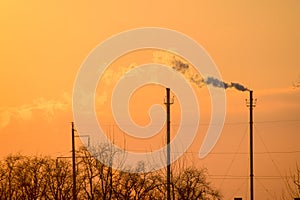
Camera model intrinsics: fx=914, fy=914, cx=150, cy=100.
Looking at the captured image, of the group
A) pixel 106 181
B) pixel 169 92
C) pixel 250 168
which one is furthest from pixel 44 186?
pixel 250 168

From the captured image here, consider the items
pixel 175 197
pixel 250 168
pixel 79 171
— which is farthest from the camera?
pixel 79 171

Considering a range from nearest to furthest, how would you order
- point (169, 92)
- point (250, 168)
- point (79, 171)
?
1. point (250, 168)
2. point (169, 92)
3. point (79, 171)

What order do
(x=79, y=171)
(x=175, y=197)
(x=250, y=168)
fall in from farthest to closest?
(x=79, y=171), (x=175, y=197), (x=250, y=168)

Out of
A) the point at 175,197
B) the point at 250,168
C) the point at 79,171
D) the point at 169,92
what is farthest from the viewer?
the point at 79,171

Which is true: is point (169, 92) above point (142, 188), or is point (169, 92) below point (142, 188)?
above

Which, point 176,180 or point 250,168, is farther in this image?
point 176,180

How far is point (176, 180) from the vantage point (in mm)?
74125

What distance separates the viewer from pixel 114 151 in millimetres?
77562

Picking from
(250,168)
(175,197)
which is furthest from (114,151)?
(250,168)

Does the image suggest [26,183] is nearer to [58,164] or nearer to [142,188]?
[58,164]

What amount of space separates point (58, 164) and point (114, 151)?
297 inches

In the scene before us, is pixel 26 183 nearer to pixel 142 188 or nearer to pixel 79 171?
pixel 79 171

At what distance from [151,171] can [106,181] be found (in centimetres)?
391

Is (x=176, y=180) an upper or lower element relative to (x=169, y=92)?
lower
